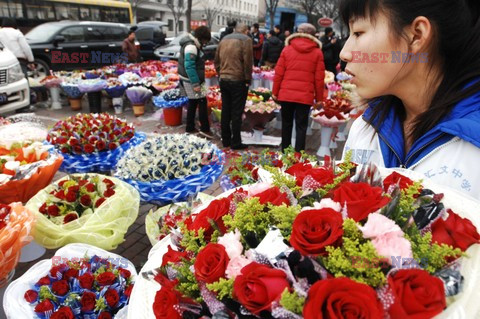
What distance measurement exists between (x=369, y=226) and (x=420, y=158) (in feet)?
2.37

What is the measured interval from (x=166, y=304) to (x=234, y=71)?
5254 mm

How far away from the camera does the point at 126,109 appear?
9.23 m

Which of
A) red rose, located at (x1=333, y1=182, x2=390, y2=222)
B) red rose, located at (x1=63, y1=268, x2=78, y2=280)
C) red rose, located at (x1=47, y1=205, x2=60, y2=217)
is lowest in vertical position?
red rose, located at (x1=63, y1=268, x2=78, y2=280)

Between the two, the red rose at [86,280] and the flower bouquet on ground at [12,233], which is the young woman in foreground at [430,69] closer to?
the red rose at [86,280]

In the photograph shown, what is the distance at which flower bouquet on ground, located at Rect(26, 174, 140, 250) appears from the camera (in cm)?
238

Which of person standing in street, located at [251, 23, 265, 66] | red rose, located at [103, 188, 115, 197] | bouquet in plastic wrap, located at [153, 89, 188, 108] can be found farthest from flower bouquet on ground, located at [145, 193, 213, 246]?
person standing in street, located at [251, 23, 265, 66]

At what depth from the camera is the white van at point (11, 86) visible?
21.9 ft

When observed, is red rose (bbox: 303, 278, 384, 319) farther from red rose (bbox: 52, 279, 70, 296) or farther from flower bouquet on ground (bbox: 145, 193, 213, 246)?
flower bouquet on ground (bbox: 145, 193, 213, 246)

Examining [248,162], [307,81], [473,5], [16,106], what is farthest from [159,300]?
[16,106]

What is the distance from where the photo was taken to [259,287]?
650 millimetres

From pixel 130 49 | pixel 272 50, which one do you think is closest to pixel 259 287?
pixel 272 50

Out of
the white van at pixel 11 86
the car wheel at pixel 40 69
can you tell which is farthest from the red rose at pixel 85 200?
the car wheel at pixel 40 69

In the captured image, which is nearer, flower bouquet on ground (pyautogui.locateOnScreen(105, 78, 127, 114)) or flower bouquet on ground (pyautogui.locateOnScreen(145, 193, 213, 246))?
flower bouquet on ground (pyautogui.locateOnScreen(145, 193, 213, 246))

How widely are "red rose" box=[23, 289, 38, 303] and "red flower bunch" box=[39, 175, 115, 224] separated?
Result: 2.18 feet
